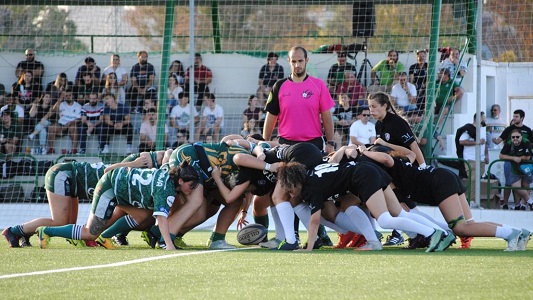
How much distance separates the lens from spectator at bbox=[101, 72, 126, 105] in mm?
16906

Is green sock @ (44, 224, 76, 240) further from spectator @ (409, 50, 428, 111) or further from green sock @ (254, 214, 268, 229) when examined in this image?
spectator @ (409, 50, 428, 111)

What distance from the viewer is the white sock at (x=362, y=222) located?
9188mm

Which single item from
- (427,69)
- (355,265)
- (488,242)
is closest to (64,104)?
(427,69)

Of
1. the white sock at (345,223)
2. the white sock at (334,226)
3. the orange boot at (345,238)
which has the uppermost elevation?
the white sock at (345,223)

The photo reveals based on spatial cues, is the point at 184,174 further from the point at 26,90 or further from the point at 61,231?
the point at 26,90

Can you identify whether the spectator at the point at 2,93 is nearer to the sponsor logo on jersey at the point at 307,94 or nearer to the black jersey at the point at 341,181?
the sponsor logo on jersey at the point at 307,94

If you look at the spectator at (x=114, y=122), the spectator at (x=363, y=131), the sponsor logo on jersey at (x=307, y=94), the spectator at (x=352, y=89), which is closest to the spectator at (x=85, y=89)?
the spectator at (x=114, y=122)

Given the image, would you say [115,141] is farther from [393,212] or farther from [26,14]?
[26,14]

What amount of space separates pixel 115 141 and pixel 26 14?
1142cm

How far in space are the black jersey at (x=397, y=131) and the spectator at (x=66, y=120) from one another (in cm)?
792

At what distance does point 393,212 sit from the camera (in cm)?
905

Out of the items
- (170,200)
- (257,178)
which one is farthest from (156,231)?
(257,178)

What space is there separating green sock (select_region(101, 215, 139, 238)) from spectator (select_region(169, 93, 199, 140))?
19.1ft

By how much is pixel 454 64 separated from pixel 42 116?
7.19 meters
